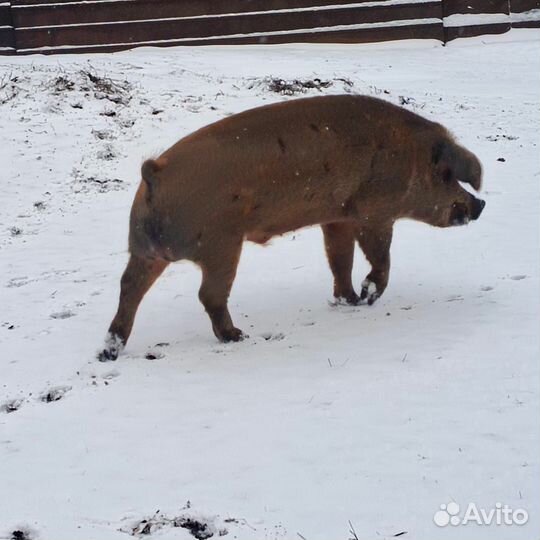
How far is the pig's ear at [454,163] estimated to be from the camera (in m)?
6.55

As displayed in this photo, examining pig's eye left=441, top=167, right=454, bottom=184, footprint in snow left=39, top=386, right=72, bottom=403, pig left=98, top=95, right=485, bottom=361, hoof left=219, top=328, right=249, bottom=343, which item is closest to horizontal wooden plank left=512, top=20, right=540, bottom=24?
pig left=98, top=95, right=485, bottom=361

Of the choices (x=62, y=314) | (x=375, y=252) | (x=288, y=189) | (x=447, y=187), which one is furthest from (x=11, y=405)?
(x=447, y=187)

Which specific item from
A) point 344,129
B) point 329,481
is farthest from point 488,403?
point 344,129

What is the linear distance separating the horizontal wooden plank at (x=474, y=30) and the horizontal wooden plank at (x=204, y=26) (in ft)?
1.45

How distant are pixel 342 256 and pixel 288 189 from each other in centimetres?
97

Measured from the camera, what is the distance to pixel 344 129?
6.11 m

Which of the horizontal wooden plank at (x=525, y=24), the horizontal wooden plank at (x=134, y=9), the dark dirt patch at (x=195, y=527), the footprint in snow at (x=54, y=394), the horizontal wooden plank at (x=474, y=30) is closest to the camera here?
the dark dirt patch at (x=195, y=527)

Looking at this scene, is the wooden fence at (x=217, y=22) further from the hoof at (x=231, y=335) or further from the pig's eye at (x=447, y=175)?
the hoof at (x=231, y=335)

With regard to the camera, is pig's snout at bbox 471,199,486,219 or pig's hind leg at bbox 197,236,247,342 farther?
pig's snout at bbox 471,199,486,219

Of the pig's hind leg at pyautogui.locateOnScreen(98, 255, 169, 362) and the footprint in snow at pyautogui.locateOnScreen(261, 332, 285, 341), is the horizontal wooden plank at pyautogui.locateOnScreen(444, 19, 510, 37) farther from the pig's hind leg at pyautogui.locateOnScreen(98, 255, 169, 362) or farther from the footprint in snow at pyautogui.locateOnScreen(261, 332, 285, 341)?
the pig's hind leg at pyautogui.locateOnScreen(98, 255, 169, 362)

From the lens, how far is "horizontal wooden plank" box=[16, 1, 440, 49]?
55.9 feet

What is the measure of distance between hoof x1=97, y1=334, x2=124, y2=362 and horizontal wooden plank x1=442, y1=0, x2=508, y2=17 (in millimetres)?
13112

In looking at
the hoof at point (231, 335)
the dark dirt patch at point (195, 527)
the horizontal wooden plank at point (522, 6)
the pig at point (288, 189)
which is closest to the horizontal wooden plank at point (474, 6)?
the horizontal wooden plank at point (522, 6)

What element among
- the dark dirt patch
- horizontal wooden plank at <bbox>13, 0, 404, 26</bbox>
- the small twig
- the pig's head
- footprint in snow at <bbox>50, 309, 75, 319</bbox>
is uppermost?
horizontal wooden plank at <bbox>13, 0, 404, 26</bbox>
